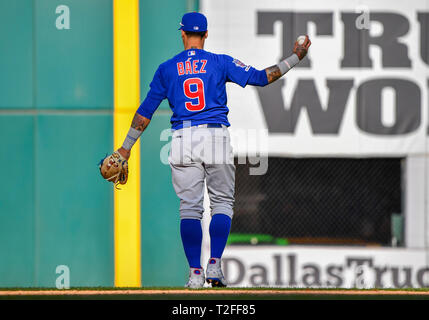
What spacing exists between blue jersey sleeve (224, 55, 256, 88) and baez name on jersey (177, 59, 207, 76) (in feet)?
0.61

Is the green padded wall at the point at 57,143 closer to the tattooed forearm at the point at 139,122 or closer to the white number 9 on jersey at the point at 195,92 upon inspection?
the tattooed forearm at the point at 139,122

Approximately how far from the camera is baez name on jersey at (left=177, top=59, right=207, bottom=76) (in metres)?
5.53

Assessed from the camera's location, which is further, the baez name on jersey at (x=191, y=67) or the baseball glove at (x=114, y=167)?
the baseball glove at (x=114, y=167)

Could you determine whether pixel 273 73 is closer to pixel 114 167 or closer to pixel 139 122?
pixel 139 122

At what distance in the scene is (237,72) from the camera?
5.58 meters

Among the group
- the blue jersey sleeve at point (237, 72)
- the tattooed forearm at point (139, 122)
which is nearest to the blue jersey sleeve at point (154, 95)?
the tattooed forearm at point (139, 122)

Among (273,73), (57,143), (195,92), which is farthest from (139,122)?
(57,143)

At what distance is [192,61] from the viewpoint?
5562 mm

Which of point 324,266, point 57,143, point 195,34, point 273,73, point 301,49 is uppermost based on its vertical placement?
point 195,34

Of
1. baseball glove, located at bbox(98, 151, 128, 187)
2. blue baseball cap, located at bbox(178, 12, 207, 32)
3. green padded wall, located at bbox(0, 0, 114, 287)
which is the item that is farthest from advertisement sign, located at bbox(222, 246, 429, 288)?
blue baseball cap, located at bbox(178, 12, 207, 32)

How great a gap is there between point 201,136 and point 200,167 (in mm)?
226

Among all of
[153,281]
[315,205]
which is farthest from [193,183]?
[315,205]

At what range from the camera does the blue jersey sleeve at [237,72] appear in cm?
557

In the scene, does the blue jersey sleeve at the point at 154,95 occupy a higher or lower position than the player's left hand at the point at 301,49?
lower
